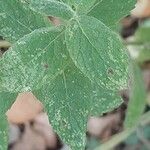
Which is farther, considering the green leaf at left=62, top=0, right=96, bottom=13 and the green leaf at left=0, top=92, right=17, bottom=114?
the green leaf at left=0, top=92, right=17, bottom=114

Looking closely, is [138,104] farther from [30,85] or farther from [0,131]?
[30,85]

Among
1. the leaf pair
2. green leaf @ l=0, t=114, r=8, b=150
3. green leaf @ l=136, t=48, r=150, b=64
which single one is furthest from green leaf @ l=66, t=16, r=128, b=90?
green leaf @ l=136, t=48, r=150, b=64

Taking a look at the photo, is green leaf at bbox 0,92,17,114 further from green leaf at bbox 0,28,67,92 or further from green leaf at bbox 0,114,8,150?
green leaf at bbox 0,28,67,92

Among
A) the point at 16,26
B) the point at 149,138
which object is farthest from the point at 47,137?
the point at 16,26

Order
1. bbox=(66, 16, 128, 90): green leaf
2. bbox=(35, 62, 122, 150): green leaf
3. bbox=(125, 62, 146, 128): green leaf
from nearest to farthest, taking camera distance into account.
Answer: bbox=(66, 16, 128, 90): green leaf, bbox=(35, 62, 122, 150): green leaf, bbox=(125, 62, 146, 128): green leaf

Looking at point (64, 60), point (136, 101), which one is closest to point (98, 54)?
point (64, 60)

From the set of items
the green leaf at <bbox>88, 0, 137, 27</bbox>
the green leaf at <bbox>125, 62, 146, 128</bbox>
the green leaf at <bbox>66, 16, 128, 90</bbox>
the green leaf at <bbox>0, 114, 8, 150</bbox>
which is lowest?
the green leaf at <bbox>125, 62, 146, 128</bbox>
